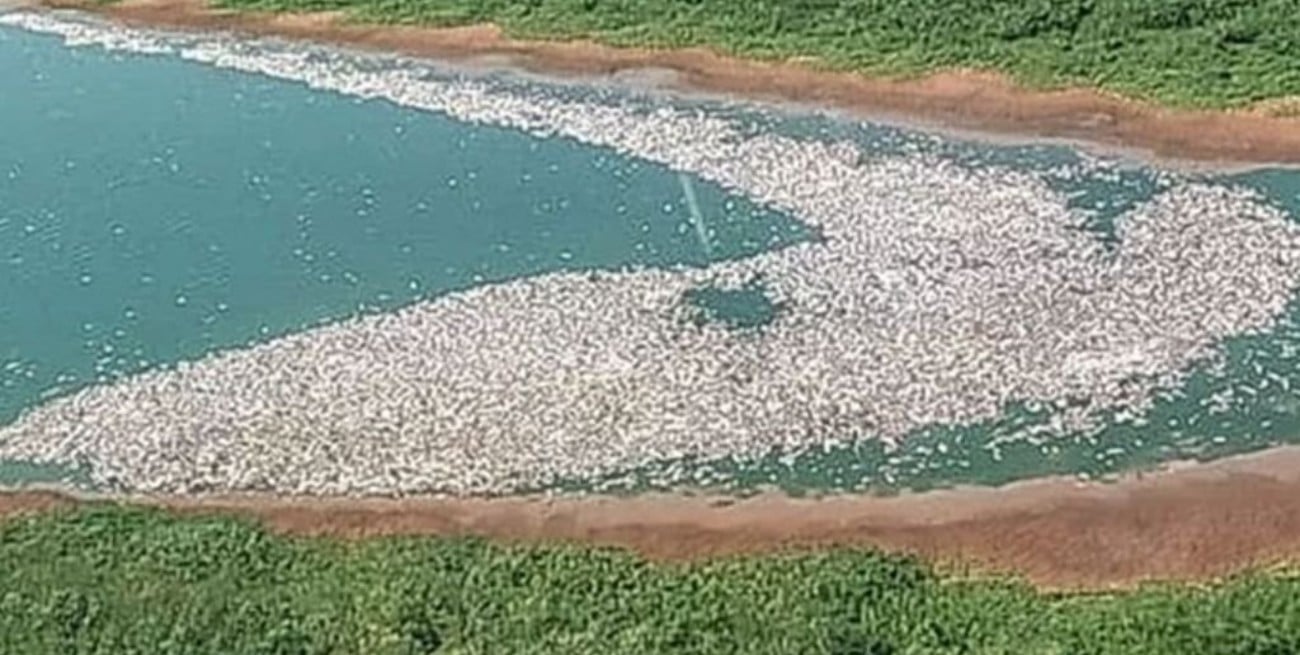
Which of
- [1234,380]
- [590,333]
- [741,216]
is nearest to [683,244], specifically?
[741,216]

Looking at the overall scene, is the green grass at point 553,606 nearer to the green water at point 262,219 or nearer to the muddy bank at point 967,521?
the muddy bank at point 967,521

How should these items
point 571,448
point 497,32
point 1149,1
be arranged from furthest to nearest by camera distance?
point 497,32 < point 1149,1 < point 571,448

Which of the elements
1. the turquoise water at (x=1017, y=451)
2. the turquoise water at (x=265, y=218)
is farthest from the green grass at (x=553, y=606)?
the turquoise water at (x=265, y=218)

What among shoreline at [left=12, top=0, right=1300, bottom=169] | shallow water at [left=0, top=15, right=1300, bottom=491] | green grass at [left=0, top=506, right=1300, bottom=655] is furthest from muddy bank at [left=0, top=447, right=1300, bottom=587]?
shoreline at [left=12, top=0, right=1300, bottom=169]

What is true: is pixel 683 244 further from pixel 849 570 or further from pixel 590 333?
pixel 849 570

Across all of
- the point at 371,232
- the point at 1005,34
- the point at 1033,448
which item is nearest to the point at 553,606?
the point at 1033,448

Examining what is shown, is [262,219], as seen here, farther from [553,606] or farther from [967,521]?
[553,606]
